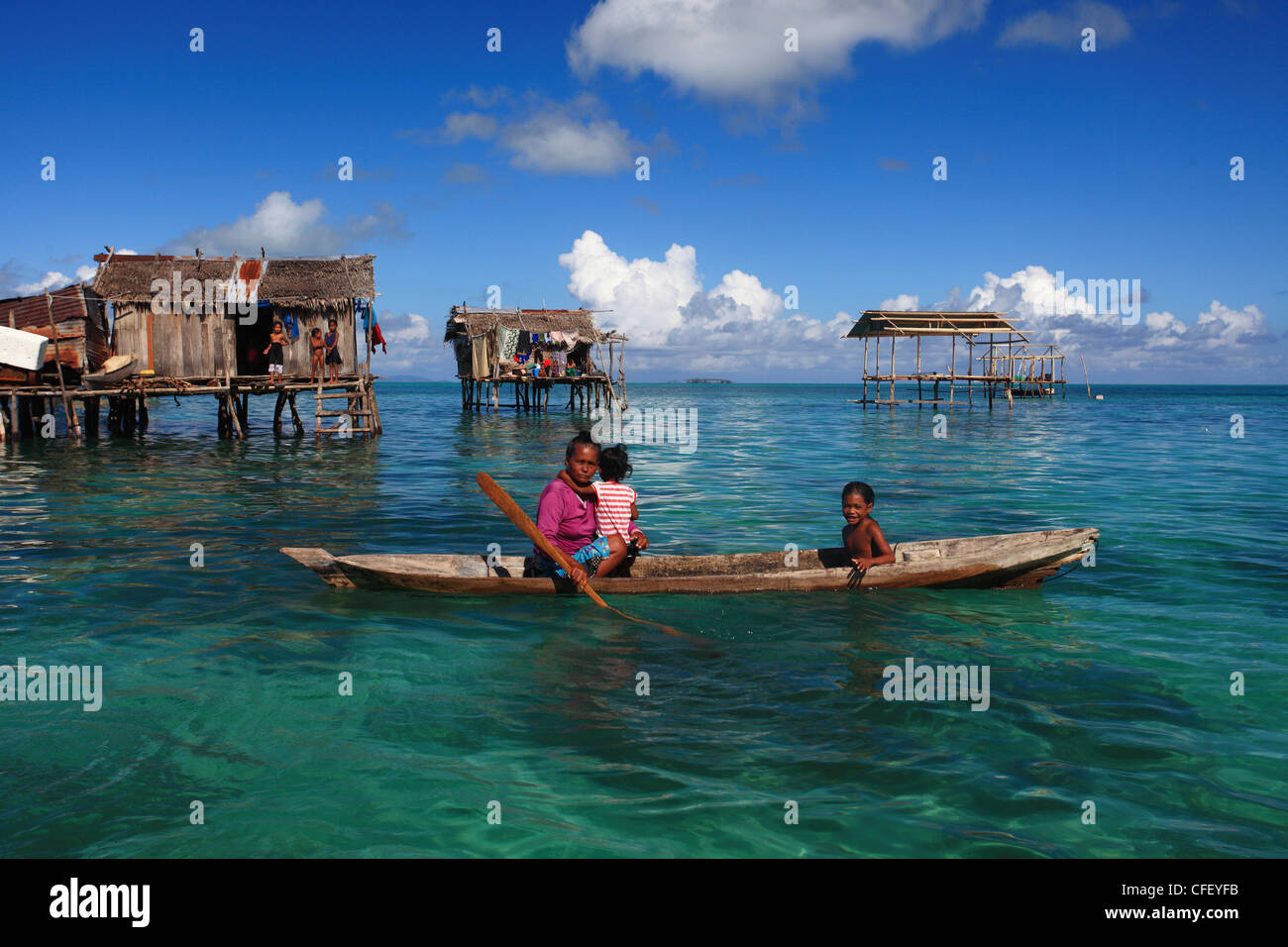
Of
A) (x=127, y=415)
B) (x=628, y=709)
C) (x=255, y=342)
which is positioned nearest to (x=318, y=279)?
(x=255, y=342)

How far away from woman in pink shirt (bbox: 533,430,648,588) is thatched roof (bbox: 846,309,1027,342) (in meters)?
34.0

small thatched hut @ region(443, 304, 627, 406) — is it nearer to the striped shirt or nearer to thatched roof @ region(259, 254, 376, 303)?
thatched roof @ region(259, 254, 376, 303)

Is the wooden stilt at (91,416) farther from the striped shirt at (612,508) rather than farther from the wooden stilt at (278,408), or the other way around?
the striped shirt at (612,508)

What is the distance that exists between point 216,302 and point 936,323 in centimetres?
3045

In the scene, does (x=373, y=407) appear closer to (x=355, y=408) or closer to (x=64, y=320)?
(x=355, y=408)

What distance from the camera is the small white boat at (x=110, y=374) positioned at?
2184 centimetres

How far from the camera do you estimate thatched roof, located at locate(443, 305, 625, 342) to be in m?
34.2

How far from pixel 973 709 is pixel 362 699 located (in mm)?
4025

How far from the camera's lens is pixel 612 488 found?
7711mm

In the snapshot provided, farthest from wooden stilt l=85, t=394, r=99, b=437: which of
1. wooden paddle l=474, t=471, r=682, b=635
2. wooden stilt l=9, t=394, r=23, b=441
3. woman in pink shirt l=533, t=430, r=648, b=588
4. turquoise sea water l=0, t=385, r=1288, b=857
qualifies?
woman in pink shirt l=533, t=430, r=648, b=588

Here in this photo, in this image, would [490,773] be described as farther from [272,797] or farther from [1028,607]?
[1028,607]

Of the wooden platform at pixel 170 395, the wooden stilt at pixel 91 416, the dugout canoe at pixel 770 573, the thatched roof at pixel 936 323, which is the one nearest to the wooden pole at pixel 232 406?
the wooden platform at pixel 170 395
